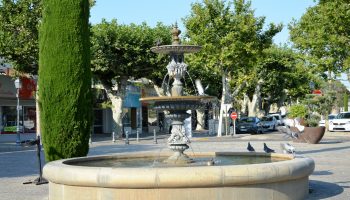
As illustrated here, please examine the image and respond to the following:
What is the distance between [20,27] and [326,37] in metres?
19.5

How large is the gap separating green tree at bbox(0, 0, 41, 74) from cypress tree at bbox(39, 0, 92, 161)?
17893 millimetres

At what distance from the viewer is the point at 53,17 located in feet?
39.4

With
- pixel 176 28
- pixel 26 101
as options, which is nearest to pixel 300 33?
pixel 26 101

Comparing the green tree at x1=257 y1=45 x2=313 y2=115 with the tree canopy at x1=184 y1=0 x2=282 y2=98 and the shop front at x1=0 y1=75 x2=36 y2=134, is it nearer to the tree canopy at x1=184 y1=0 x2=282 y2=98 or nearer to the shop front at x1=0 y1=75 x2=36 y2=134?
the tree canopy at x1=184 y1=0 x2=282 y2=98

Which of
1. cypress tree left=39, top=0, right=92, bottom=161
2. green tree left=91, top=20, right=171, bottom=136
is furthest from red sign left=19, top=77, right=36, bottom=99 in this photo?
cypress tree left=39, top=0, right=92, bottom=161

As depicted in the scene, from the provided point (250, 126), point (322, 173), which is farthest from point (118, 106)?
point (322, 173)

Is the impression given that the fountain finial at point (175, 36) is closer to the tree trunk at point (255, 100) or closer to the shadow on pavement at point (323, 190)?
the shadow on pavement at point (323, 190)

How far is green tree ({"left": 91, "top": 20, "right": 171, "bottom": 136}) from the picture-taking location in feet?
118

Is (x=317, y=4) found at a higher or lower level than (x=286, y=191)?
higher

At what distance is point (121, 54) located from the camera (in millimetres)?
36875

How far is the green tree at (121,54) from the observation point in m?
35.8

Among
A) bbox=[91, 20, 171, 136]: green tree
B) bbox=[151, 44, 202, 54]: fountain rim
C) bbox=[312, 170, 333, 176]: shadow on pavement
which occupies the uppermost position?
bbox=[91, 20, 171, 136]: green tree

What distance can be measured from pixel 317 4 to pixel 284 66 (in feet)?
64.8

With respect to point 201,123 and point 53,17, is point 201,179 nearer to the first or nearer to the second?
point 53,17
